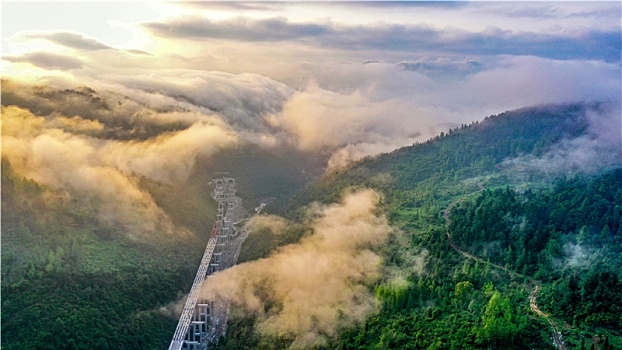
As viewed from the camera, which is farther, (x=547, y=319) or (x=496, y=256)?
(x=496, y=256)

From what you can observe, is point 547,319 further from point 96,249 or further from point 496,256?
point 96,249

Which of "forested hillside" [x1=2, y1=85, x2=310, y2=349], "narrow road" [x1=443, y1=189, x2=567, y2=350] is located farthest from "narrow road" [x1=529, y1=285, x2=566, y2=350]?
"forested hillside" [x1=2, y1=85, x2=310, y2=349]

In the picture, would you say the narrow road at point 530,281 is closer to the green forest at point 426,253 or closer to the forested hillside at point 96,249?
the green forest at point 426,253

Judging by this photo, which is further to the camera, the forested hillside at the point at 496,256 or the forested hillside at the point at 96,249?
the forested hillside at the point at 96,249

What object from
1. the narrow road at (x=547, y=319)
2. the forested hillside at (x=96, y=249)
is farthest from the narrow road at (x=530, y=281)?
the forested hillside at (x=96, y=249)

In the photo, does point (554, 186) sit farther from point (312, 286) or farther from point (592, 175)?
point (312, 286)

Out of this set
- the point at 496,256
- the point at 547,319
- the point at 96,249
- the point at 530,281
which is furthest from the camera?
the point at 96,249

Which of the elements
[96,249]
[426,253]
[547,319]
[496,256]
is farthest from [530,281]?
[96,249]

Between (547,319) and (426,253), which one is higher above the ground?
(426,253)
